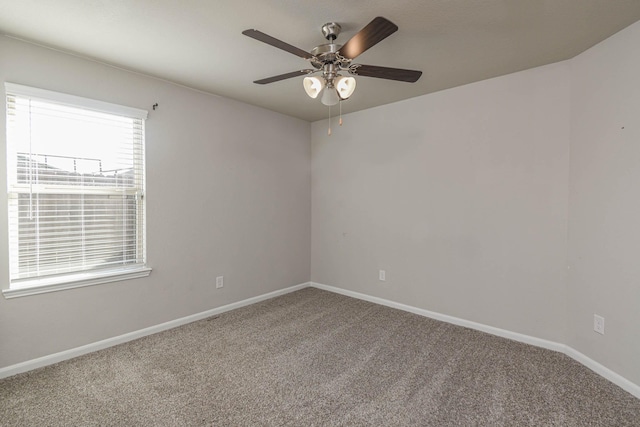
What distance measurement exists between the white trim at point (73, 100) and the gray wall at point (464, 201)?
2.36m

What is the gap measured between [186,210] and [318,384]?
2110 millimetres

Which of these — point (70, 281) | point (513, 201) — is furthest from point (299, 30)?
point (70, 281)

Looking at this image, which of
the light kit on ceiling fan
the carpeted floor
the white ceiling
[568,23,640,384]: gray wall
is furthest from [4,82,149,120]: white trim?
[568,23,640,384]: gray wall

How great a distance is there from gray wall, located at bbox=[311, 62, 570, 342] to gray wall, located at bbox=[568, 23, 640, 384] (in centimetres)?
11

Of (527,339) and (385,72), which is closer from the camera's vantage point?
(385,72)

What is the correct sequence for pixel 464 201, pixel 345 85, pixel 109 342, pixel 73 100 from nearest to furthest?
pixel 345 85 < pixel 73 100 < pixel 109 342 < pixel 464 201

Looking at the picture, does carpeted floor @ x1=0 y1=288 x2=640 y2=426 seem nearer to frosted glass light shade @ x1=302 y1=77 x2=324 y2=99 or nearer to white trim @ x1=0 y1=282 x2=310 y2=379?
white trim @ x1=0 y1=282 x2=310 y2=379

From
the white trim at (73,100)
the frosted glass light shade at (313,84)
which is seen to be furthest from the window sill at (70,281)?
the frosted glass light shade at (313,84)

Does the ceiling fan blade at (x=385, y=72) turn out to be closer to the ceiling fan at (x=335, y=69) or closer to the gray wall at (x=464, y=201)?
the ceiling fan at (x=335, y=69)

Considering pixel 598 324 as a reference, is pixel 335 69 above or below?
above

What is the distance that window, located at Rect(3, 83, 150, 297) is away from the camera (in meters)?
2.20

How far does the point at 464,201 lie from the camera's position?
3.02 m

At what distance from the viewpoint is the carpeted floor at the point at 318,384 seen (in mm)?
1762

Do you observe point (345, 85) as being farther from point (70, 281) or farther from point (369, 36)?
point (70, 281)
